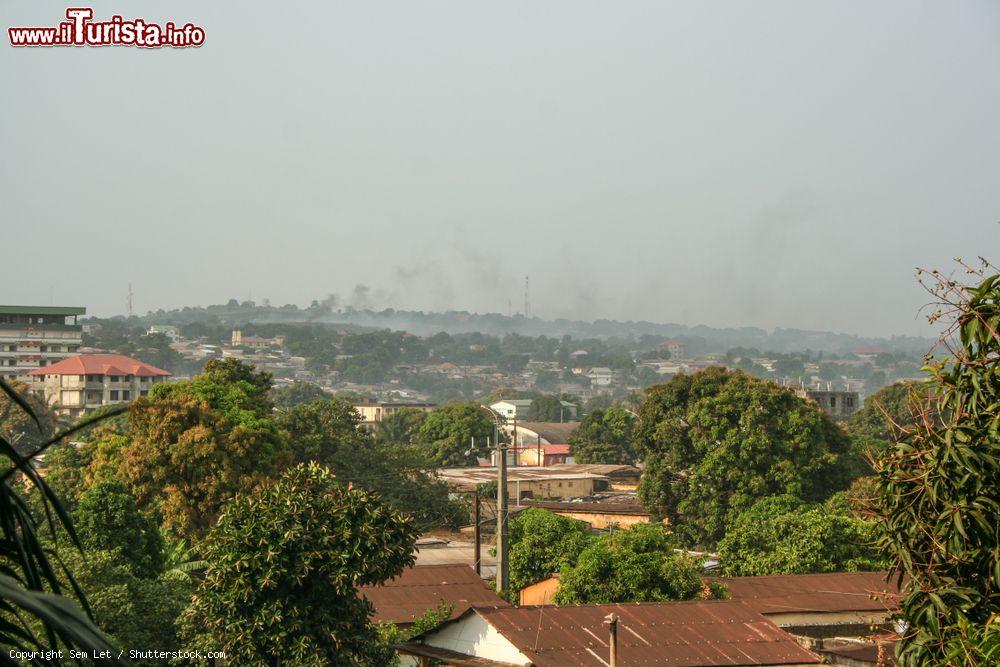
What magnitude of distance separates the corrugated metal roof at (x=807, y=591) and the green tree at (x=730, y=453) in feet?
37.2

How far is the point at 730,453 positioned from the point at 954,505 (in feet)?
87.4

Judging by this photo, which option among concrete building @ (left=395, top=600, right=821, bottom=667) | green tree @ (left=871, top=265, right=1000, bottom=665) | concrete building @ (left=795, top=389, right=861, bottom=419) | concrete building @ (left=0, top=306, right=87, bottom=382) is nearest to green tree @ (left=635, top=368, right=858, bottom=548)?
concrete building @ (left=395, top=600, right=821, bottom=667)

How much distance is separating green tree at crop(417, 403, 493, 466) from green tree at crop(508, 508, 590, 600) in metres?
35.2

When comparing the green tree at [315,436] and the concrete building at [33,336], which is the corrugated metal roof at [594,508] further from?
the concrete building at [33,336]

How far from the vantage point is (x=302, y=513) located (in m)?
15.2

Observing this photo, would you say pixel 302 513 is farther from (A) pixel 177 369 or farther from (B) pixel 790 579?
(A) pixel 177 369

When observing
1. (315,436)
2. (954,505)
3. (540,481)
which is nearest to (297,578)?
(954,505)

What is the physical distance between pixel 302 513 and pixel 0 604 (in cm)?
1238

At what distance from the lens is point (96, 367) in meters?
83.2

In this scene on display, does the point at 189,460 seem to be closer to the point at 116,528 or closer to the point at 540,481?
the point at 116,528

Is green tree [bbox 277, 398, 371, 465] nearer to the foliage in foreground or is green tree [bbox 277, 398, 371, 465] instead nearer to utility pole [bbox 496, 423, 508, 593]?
utility pole [bbox 496, 423, 508, 593]

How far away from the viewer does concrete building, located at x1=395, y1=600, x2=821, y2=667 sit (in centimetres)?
1438

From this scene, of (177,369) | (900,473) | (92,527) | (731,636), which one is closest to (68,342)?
(177,369)

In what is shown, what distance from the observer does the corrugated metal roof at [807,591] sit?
19.4 meters
